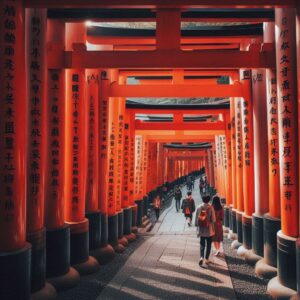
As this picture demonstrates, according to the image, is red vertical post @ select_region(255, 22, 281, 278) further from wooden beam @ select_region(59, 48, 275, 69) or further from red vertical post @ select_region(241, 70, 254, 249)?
red vertical post @ select_region(241, 70, 254, 249)

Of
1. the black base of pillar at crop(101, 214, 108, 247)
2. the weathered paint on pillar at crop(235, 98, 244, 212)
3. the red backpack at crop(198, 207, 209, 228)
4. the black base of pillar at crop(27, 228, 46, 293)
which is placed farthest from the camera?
the weathered paint on pillar at crop(235, 98, 244, 212)

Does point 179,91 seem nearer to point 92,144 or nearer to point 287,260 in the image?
point 92,144

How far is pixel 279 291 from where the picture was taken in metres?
5.10

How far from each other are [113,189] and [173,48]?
415cm

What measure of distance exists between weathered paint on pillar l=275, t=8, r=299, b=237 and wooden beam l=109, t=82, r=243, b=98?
3.15 metres

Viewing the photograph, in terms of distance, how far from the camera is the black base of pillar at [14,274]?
4.19 meters

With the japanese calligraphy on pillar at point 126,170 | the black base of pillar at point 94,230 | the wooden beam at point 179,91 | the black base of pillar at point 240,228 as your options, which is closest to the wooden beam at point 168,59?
the wooden beam at point 179,91

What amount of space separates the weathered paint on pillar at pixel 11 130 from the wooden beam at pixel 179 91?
4285 mm

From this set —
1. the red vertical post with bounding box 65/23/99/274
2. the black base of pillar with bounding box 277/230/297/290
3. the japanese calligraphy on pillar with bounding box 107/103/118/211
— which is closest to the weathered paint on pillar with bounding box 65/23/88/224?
the red vertical post with bounding box 65/23/99/274

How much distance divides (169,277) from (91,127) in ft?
9.96

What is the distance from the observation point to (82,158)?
22.5ft

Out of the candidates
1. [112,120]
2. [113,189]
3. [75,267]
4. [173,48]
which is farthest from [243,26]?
[75,267]

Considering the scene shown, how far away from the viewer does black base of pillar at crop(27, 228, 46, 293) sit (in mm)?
5062

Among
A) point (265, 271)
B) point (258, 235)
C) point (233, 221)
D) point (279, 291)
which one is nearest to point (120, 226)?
point (233, 221)
